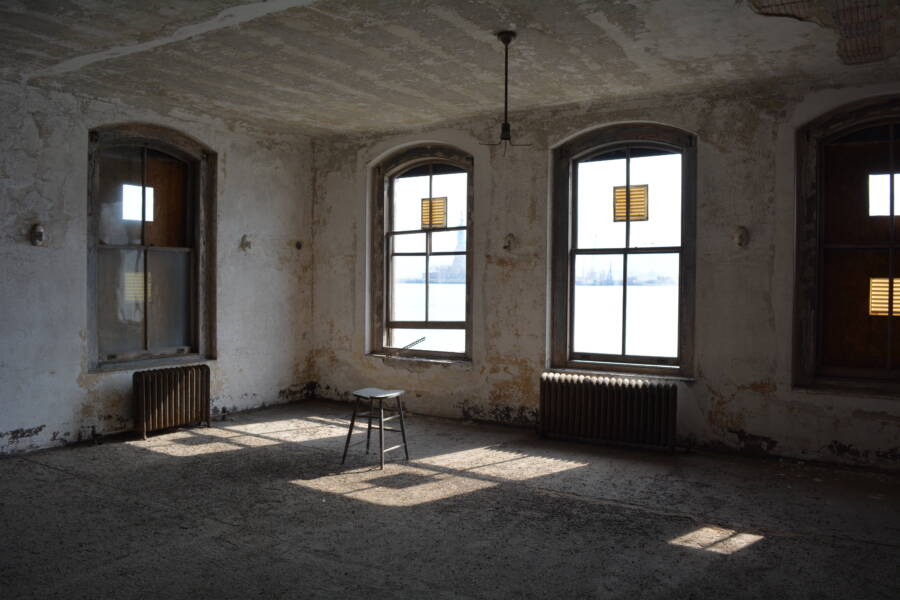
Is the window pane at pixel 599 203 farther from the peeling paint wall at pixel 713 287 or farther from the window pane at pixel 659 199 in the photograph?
the peeling paint wall at pixel 713 287

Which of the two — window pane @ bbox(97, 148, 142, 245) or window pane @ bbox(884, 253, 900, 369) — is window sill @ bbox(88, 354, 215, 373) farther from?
window pane @ bbox(884, 253, 900, 369)

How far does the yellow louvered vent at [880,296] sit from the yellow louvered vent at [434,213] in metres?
4.07

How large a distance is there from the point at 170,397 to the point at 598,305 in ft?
13.8

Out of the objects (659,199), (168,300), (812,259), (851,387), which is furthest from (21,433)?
(851,387)

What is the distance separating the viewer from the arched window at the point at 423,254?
732cm

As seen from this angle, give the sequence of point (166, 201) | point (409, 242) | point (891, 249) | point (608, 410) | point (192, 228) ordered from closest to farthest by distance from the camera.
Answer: point (891, 249)
point (608, 410)
point (166, 201)
point (192, 228)
point (409, 242)

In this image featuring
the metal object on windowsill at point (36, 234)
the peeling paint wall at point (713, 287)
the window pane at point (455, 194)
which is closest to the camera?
the peeling paint wall at point (713, 287)

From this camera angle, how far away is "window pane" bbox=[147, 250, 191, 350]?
22.2 feet

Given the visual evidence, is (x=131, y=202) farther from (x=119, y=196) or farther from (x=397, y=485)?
(x=397, y=485)

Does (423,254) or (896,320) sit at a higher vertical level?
(423,254)

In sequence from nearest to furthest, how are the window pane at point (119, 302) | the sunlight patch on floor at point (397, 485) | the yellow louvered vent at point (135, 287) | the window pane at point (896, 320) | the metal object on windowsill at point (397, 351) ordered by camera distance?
1. the sunlight patch on floor at point (397, 485)
2. the window pane at point (896, 320)
3. the window pane at point (119, 302)
4. the yellow louvered vent at point (135, 287)
5. the metal object on windowsill at point (397, 351)

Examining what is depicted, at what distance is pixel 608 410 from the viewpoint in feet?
19.7

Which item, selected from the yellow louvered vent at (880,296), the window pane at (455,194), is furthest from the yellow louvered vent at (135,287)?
the yellow louvered vent at (880,296)

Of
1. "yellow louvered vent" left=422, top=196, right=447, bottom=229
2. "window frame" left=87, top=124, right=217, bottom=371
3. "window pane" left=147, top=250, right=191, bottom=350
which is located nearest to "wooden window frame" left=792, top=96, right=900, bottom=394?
"yellow louvered vent" left=422, top=196, right=447, bottom=229
